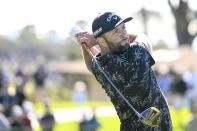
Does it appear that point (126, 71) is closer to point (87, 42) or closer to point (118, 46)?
point (118, 46)

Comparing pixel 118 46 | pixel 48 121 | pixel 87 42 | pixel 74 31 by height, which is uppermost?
pixel 48 121

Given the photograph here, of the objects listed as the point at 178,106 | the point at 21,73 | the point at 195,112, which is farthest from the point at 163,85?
the point at 195,112

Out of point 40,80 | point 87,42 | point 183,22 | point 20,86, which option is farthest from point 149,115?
point 183,22

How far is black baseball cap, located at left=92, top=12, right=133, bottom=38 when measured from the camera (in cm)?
462

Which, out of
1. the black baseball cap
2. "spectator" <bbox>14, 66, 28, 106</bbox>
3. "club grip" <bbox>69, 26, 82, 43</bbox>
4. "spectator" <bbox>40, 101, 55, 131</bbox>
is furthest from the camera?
"spectator" <bbox>14, 66, 28, 106</bbox>

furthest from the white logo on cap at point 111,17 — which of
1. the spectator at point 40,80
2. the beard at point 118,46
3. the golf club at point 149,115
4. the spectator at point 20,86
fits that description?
the spectator at point 40,80

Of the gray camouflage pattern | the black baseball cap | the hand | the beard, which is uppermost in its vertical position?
the hand

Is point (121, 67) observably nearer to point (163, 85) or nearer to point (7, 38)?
point (163, 85)

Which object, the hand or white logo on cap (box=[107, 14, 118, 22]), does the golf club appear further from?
the hand

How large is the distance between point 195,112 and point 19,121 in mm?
5211

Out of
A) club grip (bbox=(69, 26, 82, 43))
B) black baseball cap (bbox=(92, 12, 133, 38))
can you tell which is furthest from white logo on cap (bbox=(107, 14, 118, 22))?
club grip (bbox=(69, 26, 82, 43))

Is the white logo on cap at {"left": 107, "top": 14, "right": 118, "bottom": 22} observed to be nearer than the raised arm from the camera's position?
Yes

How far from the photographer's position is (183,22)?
41719 millimetres

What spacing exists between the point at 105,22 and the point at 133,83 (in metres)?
0.61
